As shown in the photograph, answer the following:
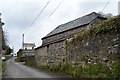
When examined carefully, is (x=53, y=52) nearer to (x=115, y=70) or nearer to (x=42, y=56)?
(x=42, y=56)

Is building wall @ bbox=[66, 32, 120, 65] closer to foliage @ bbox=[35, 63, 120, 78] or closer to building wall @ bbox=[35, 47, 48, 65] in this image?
foliage @ bbox=[35, 63, 120, 78]

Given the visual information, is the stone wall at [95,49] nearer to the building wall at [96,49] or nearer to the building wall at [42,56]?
the building wall at [96,49]

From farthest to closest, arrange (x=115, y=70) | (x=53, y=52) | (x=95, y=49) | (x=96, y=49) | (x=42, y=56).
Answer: (x=42, y=56)
(x=53, y=52)
(x=95, y=49)
(x=96, y=49)
(x=115, y=70)

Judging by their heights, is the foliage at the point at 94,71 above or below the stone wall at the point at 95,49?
below

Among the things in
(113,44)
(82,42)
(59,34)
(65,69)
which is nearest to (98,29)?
(113,44)

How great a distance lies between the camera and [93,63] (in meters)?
11.8

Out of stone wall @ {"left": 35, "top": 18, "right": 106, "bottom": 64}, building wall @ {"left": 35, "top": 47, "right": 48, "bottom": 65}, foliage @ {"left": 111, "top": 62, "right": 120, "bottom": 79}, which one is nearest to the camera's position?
foliage @ {"left": 111, "top": 62, "right": 120, "bottom": 79}

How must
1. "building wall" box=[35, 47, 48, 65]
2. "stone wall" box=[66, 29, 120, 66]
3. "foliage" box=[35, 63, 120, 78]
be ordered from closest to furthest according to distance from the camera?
"foliage" box=[35, 63, 120, 78] → "stone wall" box=[66, 29, 120, 66] → "building wall" box=[35, 47, 48, 65]

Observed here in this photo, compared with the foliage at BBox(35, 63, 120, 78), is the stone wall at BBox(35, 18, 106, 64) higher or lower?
higher

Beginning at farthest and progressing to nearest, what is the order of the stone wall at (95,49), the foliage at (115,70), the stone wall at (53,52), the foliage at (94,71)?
the stone wall at (53,52), the stone wall at (95,49), the foliage at (94,71), the foliage at (115,70)

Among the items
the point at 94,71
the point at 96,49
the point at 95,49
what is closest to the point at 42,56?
the point at 95,49

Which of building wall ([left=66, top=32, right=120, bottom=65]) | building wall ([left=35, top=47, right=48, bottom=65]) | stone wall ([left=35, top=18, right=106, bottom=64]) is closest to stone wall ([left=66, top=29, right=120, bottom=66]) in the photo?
building wall ([left=66, top=32, right=120, bottom=65])

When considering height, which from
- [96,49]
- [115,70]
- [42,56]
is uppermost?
[96,49]

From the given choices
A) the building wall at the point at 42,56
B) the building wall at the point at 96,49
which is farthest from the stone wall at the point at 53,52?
the building wall at the point at 96,49
